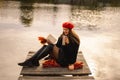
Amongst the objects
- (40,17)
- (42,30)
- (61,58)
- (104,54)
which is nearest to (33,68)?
(61,58)

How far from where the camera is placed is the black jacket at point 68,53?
9992 mm

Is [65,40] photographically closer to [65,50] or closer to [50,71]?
[65,50]

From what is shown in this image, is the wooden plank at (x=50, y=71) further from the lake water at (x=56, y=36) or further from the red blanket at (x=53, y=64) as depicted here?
the lake water at (x=56, y=36)

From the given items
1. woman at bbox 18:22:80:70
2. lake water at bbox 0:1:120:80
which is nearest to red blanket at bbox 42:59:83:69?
woman at bbox 18:22:80:70

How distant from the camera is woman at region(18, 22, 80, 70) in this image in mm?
9945

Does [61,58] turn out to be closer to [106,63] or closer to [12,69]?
[12,69]

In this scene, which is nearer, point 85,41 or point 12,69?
point 12,69

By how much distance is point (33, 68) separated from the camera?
32.7 ft

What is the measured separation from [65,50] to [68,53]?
135 millimetres

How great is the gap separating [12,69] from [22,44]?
188 inches

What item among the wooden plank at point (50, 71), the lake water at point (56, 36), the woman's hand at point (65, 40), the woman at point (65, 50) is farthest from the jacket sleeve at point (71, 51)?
the lake water at point (56, 36)

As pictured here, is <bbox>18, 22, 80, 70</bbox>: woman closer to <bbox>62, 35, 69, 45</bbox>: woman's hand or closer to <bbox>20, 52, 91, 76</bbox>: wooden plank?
<bbox>62, 35, 69, 45</bbox>: woman's hand

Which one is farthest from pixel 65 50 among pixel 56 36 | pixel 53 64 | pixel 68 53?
pixel 56 36

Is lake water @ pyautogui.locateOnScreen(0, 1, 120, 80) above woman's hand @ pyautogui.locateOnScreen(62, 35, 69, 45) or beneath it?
beneath
